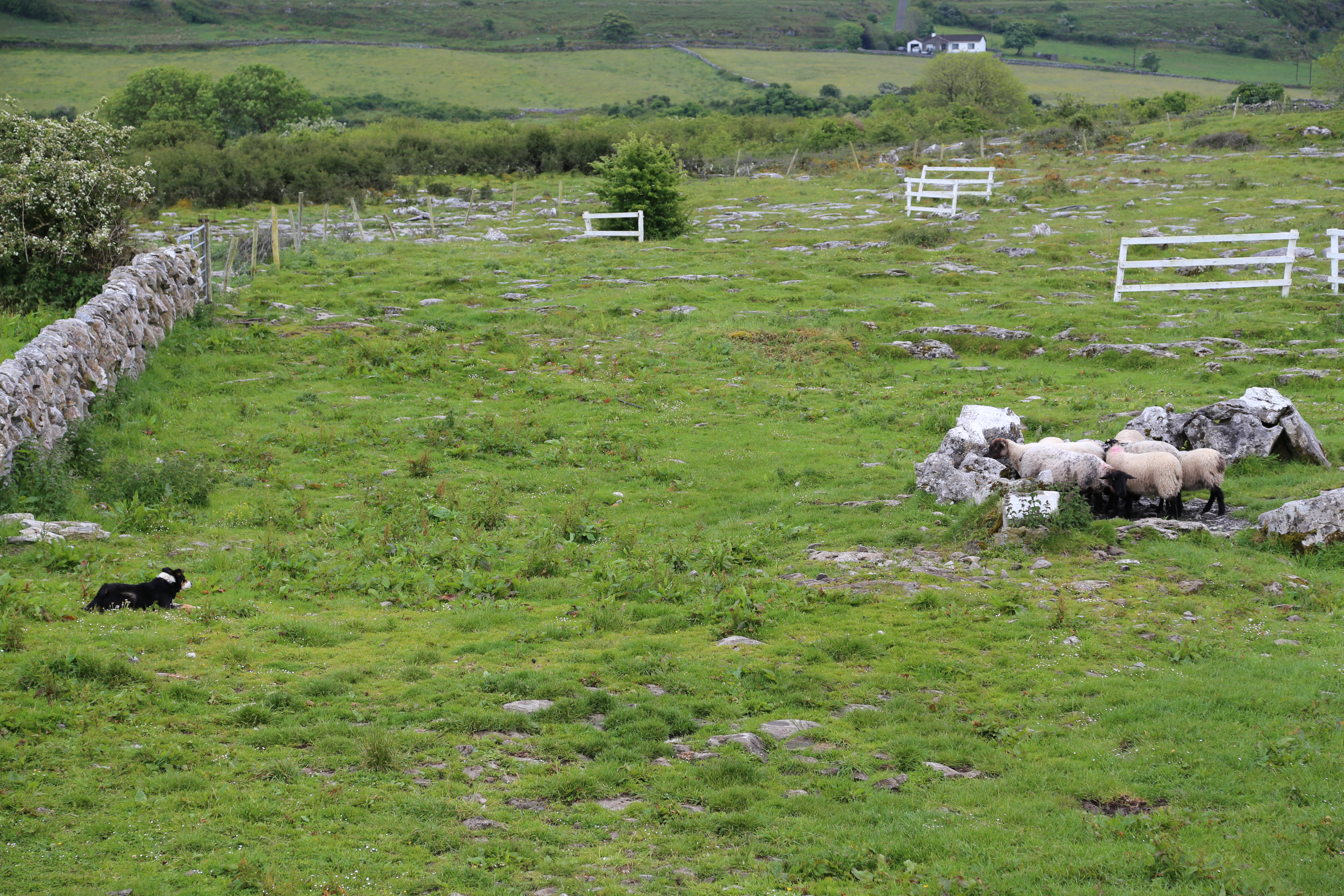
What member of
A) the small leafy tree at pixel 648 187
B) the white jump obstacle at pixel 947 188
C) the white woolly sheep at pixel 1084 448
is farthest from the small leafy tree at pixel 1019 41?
the white woolly sheep at pixel 1084 448

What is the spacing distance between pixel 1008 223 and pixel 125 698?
1648 inches

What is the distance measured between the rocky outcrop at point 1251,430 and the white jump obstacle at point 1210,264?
1369cm

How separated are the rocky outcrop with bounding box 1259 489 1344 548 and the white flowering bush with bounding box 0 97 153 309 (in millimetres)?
25698

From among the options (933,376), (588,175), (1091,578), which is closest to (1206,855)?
(1091,578)

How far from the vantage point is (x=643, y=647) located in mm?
11750

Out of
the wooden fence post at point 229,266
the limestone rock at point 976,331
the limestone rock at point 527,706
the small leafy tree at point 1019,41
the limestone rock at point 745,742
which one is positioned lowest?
the limestone rock at point 527,706

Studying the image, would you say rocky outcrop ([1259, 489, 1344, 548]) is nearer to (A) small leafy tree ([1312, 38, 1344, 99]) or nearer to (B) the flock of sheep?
(B) the flock of sheep

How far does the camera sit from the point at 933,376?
2538cm

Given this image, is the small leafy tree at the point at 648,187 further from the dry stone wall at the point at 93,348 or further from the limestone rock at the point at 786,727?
the limestone rock at the point at 786,727

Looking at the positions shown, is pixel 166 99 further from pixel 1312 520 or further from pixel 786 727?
pixel 1312 520

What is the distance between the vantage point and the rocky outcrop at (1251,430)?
16.5 metres

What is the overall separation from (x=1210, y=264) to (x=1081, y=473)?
18.5 m

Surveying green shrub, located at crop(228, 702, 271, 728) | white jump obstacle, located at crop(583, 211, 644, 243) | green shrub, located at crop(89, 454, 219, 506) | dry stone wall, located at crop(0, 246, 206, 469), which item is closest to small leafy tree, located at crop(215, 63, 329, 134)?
white jump obstacle, located at crop(583, 211, 644, 243)

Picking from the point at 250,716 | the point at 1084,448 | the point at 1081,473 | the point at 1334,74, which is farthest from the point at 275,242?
the point at 1334,74
